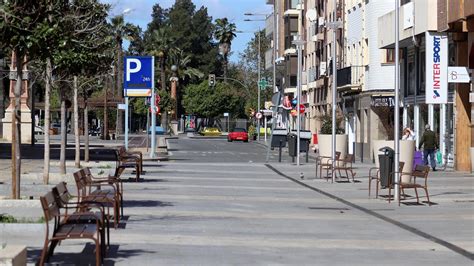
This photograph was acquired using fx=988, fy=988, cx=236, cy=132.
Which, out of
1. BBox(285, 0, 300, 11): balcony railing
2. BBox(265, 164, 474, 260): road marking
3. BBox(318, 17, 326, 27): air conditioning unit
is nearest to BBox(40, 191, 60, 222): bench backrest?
BBox(265, 164, 474, 260): road marking

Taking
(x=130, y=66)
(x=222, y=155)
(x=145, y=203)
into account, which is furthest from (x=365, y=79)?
(x=145, y=203)

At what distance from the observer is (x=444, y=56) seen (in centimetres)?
3478

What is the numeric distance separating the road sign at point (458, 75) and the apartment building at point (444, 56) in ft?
2.30

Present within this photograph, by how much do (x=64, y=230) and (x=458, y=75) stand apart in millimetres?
24694

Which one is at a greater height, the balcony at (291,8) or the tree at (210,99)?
the balcony at (291,8)

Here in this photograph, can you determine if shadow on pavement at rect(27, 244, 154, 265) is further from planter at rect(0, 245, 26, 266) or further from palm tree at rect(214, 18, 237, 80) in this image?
palm tree at rect(214, 18, 237, 80)

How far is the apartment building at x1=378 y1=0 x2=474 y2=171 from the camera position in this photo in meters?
34.4

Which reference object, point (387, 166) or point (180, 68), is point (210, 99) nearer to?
point (180, 68)

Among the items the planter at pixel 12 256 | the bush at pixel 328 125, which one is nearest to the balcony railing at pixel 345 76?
the bush at pixel 328 125

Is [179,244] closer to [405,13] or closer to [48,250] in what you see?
[48,250]

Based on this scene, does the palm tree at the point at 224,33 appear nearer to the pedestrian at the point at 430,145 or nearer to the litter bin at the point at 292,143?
the litter bin at the point at 292,143

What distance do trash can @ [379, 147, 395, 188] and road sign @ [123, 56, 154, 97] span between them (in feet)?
73.6

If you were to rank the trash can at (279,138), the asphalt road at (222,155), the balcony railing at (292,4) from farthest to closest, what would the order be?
the balcony railing at (292,4) → the asphalt road at (222,155) → the trash can at (279,138)

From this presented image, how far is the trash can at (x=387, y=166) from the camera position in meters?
22.5
